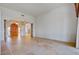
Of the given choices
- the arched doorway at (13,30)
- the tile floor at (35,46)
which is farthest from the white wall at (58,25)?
the arched doorway at (13,30)

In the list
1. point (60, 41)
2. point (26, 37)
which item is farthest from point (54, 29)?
point (26, 37)

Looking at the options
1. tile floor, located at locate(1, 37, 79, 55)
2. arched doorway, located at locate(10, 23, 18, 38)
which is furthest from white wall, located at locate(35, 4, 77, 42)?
arched doorway, located at locate(10, 23, 18, 38)

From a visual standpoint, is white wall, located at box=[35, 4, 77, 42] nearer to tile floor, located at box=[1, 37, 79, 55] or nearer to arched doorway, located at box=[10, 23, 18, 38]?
tile floor, located at box=[1, 37, 79, 55]

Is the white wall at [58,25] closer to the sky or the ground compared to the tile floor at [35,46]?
closer to the sky

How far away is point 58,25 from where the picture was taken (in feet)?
10.3

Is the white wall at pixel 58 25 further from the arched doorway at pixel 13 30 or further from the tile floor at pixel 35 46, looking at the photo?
the arched doorway at pixel 13 30

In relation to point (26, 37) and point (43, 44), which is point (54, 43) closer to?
point (43, 44)

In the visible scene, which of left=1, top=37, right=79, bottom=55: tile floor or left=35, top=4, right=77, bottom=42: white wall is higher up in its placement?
left=35, top=4, right=77, bottom=42: white wall

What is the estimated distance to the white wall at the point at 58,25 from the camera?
3.12m

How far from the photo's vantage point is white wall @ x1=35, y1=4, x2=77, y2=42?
3.12 m

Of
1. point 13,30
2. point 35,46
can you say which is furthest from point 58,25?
point 13,30

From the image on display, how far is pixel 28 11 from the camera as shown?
296cm

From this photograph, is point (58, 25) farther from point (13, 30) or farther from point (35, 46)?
point (13, 30)

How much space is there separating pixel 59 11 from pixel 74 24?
0.69 m
